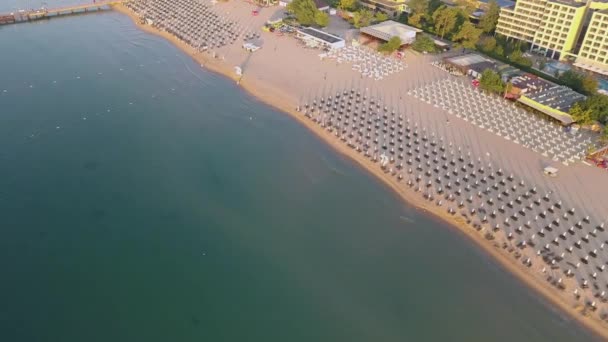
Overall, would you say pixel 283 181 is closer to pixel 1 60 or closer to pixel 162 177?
pixel 162 177

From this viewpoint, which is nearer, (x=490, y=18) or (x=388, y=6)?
(x=490, y=18)

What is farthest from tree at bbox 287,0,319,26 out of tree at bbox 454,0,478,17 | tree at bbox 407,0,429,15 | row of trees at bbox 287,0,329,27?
tree at bbox 454,0,478,17

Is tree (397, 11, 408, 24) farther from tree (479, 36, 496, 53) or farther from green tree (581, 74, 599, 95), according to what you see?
green tree (581, 74, 599, 95)

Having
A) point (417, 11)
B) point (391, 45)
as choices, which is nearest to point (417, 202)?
point (391, 45)

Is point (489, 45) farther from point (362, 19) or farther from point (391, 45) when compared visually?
point (362, 19)

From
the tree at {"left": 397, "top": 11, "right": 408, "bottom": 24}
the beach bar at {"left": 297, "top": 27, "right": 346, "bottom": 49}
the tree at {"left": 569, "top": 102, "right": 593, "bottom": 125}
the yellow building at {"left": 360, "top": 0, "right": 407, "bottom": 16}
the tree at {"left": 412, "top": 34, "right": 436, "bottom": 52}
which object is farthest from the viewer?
the yellow building at {"left": 360, "top": 0, "right": 407, "bottom": 16}

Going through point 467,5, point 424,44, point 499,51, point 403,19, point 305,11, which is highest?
point 467,5
